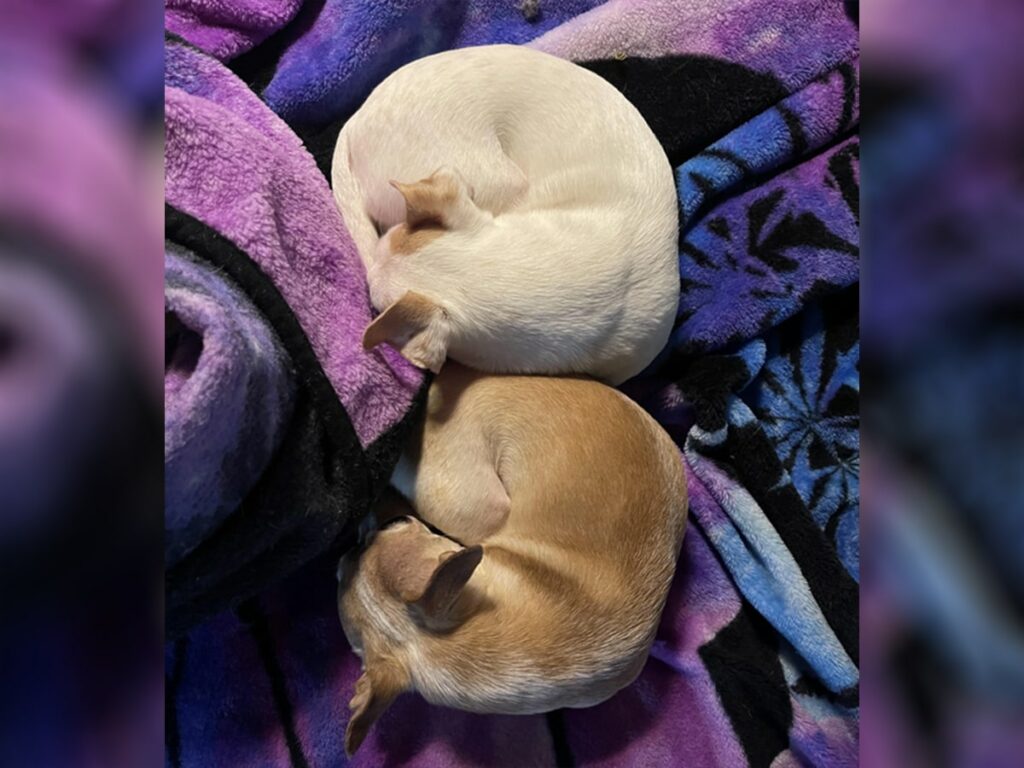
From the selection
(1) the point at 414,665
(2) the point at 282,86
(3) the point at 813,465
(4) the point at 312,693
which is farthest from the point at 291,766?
(2) the point at 282,86

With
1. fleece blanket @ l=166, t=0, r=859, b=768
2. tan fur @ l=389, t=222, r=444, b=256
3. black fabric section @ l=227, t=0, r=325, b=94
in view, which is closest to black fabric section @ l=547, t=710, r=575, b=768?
fleece blanket @ l=166, t=0, r=859, b=768

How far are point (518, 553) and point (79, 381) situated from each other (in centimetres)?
79

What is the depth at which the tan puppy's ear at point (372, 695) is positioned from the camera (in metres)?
0.97

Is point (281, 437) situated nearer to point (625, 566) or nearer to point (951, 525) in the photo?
point (625, 566)

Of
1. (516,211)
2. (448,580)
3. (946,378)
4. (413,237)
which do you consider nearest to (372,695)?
(448,580)

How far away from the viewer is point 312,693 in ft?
3.93

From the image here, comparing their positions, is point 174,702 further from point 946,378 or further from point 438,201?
point 946,378

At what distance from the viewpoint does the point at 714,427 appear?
1275 millimetres

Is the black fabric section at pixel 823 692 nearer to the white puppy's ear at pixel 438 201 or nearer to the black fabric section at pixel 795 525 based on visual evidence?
the black fabric section at pixel 795 525

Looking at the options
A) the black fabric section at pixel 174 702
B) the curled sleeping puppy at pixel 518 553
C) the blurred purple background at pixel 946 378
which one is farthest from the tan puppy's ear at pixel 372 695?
the blurred purple background at pixel 946 378

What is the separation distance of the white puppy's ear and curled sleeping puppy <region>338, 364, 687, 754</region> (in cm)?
22

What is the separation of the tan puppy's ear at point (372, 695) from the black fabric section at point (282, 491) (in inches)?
6.6

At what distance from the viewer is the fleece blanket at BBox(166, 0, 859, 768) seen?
119 cm

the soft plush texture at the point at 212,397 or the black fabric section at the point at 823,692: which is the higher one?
the soft plush texture at the point at 212,397
